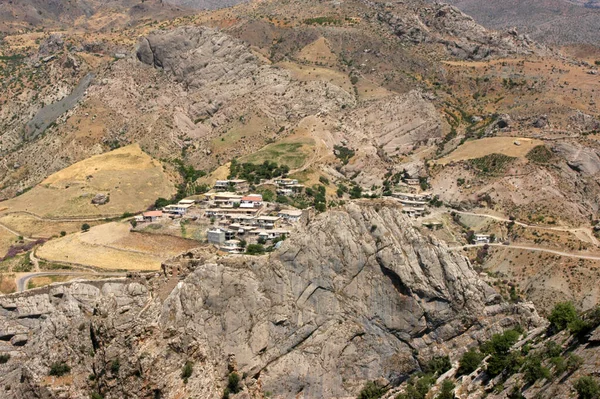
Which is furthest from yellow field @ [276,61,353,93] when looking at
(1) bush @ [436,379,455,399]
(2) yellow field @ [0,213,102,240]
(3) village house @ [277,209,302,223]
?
(1) bush @ [436,379,455,399]

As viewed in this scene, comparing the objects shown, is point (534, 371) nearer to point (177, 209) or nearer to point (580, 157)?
point (177, 209)

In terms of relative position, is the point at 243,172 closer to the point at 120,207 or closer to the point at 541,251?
the point at 120,207

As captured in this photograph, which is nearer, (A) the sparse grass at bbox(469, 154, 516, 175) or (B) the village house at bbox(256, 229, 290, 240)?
(B) the village house at bbox(256, 229, 290, 240)

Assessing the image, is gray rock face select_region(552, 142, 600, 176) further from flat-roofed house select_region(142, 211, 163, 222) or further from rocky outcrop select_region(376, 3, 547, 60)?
rocky outcrop select_region(376, 3, 547, 60)

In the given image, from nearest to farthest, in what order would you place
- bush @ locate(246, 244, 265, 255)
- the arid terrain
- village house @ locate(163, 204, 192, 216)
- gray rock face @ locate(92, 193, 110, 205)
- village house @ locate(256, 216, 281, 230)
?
the arid terrain
bush @ locate(246, 244, 265, 255)
village house @ locate(256, 216, 281, 230)
village house @ locate(163, 204, 192, 216)
gray rock face @ locate(92, 193, 110, 205)

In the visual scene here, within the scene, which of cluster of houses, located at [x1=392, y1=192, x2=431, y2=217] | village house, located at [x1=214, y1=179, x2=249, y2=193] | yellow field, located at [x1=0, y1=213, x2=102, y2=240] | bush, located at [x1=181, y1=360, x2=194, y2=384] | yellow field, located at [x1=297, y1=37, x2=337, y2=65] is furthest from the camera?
yellow field, located at [x1=297, y1=37, x2=337, y2=65]

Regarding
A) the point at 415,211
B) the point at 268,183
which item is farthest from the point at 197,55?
the point at 415,211

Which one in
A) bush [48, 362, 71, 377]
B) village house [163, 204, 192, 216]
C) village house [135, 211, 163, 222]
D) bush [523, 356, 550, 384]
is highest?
bush [523, 356, 550, 384]
